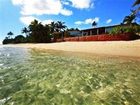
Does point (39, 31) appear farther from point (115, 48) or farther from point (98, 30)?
point (115, 48)

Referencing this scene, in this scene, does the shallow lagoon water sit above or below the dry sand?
above

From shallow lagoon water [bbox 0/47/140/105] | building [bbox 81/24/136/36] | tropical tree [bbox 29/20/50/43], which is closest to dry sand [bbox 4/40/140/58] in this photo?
shallow lagoon water [bbox 0/47/140/105]

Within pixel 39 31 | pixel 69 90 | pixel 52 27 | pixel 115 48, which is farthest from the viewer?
pixel 52 27

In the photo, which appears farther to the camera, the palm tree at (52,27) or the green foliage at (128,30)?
the palm tree at (52,27)

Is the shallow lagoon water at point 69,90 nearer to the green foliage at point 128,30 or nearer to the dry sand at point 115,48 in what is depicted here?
the dry sand at point 115,48

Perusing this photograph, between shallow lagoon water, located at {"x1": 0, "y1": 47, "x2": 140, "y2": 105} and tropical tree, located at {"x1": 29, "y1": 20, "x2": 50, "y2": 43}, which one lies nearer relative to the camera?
shallow lagoon water, located at {"x1": 0, "y1": 47, "x2": 140, "y2": 105}

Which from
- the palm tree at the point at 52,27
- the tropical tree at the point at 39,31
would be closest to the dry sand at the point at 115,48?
the tropical tree at the point at 39,31

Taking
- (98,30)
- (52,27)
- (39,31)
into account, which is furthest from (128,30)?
(52,27)

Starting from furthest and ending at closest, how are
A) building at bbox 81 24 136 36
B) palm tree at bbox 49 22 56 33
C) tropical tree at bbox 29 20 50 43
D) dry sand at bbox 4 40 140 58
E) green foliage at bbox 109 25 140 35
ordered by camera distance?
palm tree at bbox 49 22 56 33 → tropical tree at bbox 29 20 50 43 → building at bbox 81 24 136 36 → green foliage at bbox 109 25 140 35 → dry sand at bbox 4 40 140 58

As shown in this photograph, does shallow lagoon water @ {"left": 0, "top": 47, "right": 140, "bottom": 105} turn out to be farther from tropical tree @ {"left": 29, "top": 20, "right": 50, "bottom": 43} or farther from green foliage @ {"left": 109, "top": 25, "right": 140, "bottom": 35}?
tropical tree @ {"left": 29, "top": 20, "right": 50, "bottom": 43}

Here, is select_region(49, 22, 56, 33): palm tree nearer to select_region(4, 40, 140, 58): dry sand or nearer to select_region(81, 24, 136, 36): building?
select_region(81, 24, 136, 36): building

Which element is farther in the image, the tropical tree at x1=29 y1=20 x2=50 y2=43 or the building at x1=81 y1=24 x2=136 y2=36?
the tropical tree at x1=29 y1=20 x2=50 y2=43

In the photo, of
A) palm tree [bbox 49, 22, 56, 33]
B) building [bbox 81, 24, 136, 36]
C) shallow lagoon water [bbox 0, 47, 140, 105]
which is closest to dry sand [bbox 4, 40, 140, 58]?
shallow lagoon water [bbox 0, 47, 140, 105]

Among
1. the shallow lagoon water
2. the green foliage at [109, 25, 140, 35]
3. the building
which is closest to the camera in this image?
the shallow lagoon water
